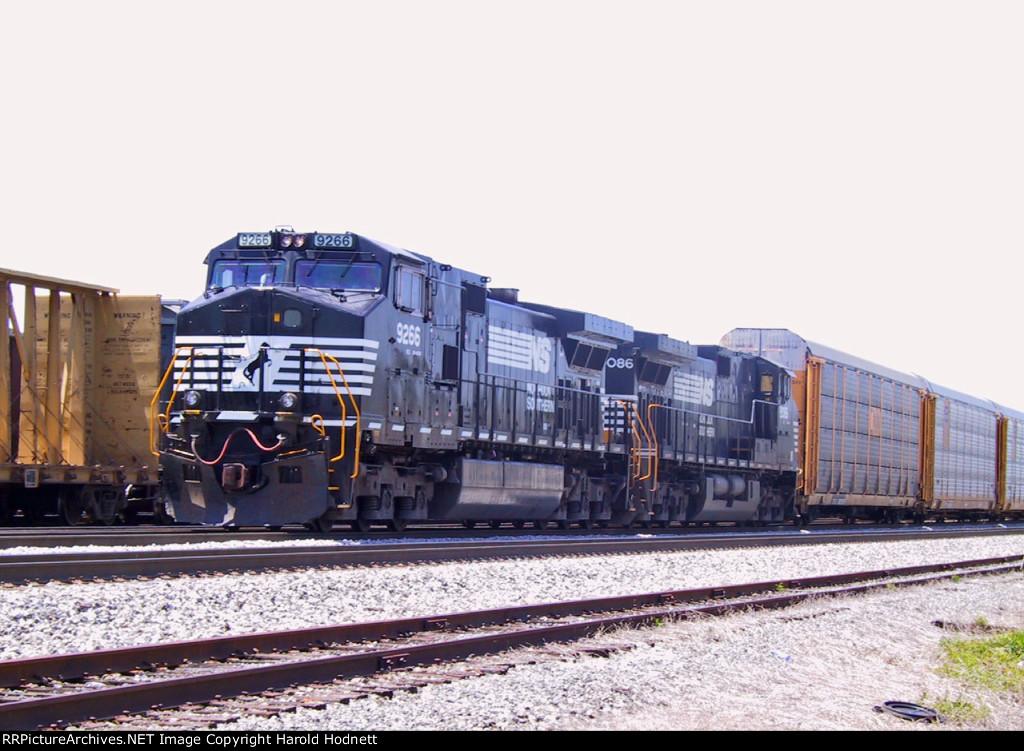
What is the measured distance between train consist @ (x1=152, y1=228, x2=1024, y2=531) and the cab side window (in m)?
0.03

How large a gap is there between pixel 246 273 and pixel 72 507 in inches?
201

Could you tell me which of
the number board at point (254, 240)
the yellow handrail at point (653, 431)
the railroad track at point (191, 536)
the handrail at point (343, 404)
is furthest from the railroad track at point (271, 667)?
the yellow handrail at point (653, 431)

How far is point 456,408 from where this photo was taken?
1602 centimetres

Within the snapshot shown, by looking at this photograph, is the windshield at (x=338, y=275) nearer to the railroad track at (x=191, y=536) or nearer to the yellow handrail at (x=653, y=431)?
the railroad track at (x=191, y=536)

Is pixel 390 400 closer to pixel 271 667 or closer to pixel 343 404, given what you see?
pixel 343 404

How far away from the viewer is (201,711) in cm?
541

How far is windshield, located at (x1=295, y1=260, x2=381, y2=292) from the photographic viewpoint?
1427 cm

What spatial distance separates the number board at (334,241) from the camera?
14.3 m

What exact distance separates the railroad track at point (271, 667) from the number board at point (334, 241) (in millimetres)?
6676

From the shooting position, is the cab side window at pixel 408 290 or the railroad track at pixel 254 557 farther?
the cab side window at pixel 408 290

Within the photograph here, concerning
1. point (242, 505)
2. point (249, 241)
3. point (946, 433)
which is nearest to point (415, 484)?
point (242, 505)

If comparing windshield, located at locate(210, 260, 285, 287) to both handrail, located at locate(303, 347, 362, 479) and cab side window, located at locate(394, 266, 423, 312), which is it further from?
cab side window, located at locate(394, 266, 423, 312)

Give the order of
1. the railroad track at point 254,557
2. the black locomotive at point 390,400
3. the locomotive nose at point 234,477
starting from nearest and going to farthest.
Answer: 1. the railroad track at point 254,557
2. the locomotive nose at point 234,477
3. the black locomotive at point 390,400

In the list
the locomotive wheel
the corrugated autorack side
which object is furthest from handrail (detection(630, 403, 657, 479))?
the locomotive wheel
